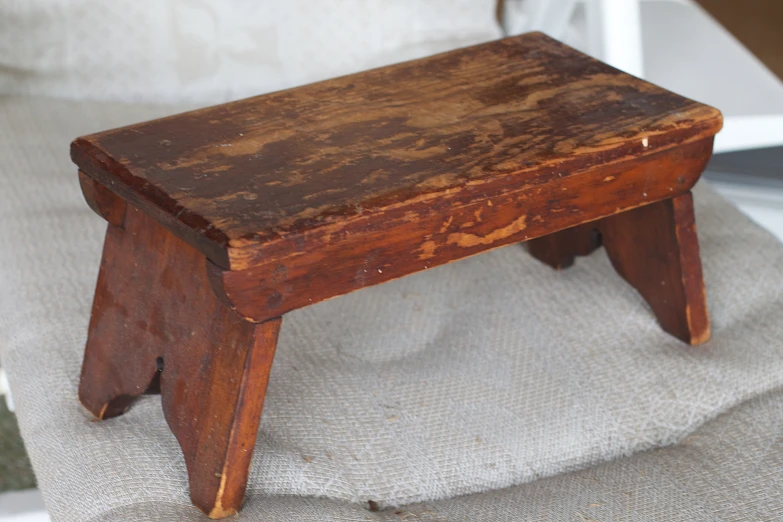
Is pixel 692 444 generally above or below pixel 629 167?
below

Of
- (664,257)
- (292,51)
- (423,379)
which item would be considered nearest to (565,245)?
(664,257)

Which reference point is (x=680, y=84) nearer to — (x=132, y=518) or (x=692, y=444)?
(x=692, y=444)

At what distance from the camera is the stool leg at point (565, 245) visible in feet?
3.80

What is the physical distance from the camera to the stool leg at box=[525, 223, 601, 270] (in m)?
1.16

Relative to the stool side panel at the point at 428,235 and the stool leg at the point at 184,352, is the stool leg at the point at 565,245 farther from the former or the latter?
the stool leg at the point at 184,352

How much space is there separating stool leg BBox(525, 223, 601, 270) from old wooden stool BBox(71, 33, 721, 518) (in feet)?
0.44

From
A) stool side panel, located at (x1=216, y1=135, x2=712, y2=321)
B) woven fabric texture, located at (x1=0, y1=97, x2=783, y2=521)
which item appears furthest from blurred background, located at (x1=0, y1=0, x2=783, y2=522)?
stool side panel, located at (x1=216, y1=135, x2=712, y2=321)

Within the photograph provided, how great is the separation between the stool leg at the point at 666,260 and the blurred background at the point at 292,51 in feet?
1.59

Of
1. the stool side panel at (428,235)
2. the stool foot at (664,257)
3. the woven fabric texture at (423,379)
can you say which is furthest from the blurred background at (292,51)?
the stool side panel at (428,235)

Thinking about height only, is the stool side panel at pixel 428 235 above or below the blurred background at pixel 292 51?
above

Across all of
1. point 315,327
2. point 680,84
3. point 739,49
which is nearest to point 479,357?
point 315,327

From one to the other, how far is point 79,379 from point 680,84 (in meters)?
1.16

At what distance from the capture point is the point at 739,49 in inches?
70.8

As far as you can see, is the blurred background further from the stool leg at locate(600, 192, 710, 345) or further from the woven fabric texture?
the stool leg at locate(600, 192, 710, 345)
